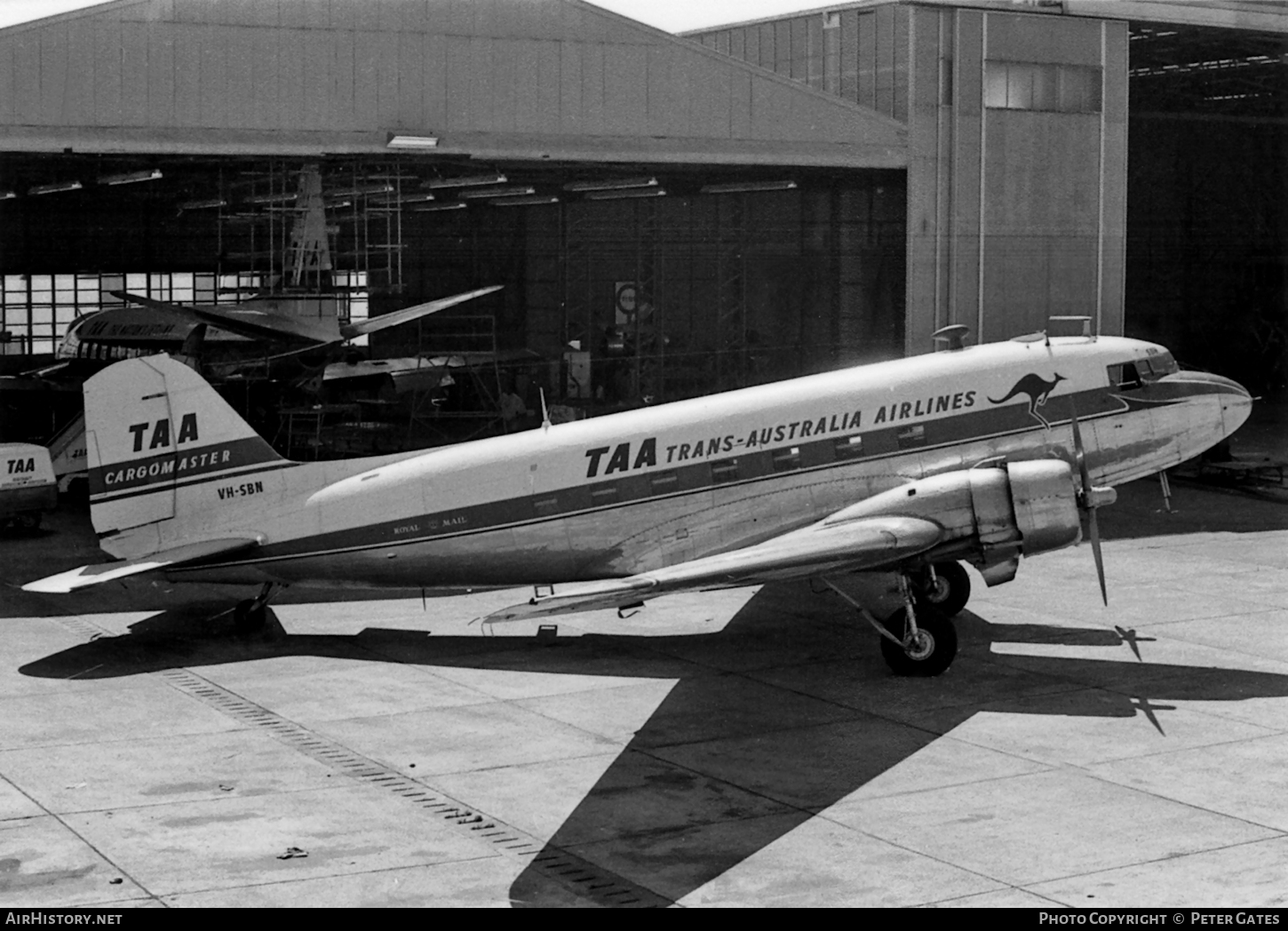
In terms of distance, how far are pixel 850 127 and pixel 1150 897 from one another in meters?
28.1

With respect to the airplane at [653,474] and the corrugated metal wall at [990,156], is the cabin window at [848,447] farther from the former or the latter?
the corrugated metal wall at [990,156]

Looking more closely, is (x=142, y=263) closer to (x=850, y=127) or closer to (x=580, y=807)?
(x=850, y=127)

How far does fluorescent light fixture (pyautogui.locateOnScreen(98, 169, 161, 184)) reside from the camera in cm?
4338

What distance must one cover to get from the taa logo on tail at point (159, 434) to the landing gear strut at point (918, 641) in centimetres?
988

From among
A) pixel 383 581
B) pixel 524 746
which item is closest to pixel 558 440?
pixel 383 581

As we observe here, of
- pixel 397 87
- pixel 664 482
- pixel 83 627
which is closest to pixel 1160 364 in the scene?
pixel 664 482

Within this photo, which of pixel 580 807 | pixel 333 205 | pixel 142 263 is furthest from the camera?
pixel 142 263

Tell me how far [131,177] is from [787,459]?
92.0 ft

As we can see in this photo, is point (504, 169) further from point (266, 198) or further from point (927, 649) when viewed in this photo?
point (927, 649)

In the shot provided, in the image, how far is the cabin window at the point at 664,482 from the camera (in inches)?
902

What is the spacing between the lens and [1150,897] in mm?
12953

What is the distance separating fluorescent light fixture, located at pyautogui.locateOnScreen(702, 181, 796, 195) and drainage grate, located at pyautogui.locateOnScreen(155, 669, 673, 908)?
27.4 meters

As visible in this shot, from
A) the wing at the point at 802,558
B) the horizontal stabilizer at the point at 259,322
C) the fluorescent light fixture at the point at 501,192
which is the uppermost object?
the fluorescent light fixture at the point at 501,192

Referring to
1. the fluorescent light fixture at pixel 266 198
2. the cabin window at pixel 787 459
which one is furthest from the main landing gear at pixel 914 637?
the fluorescent light fixture at pixel 266 198
